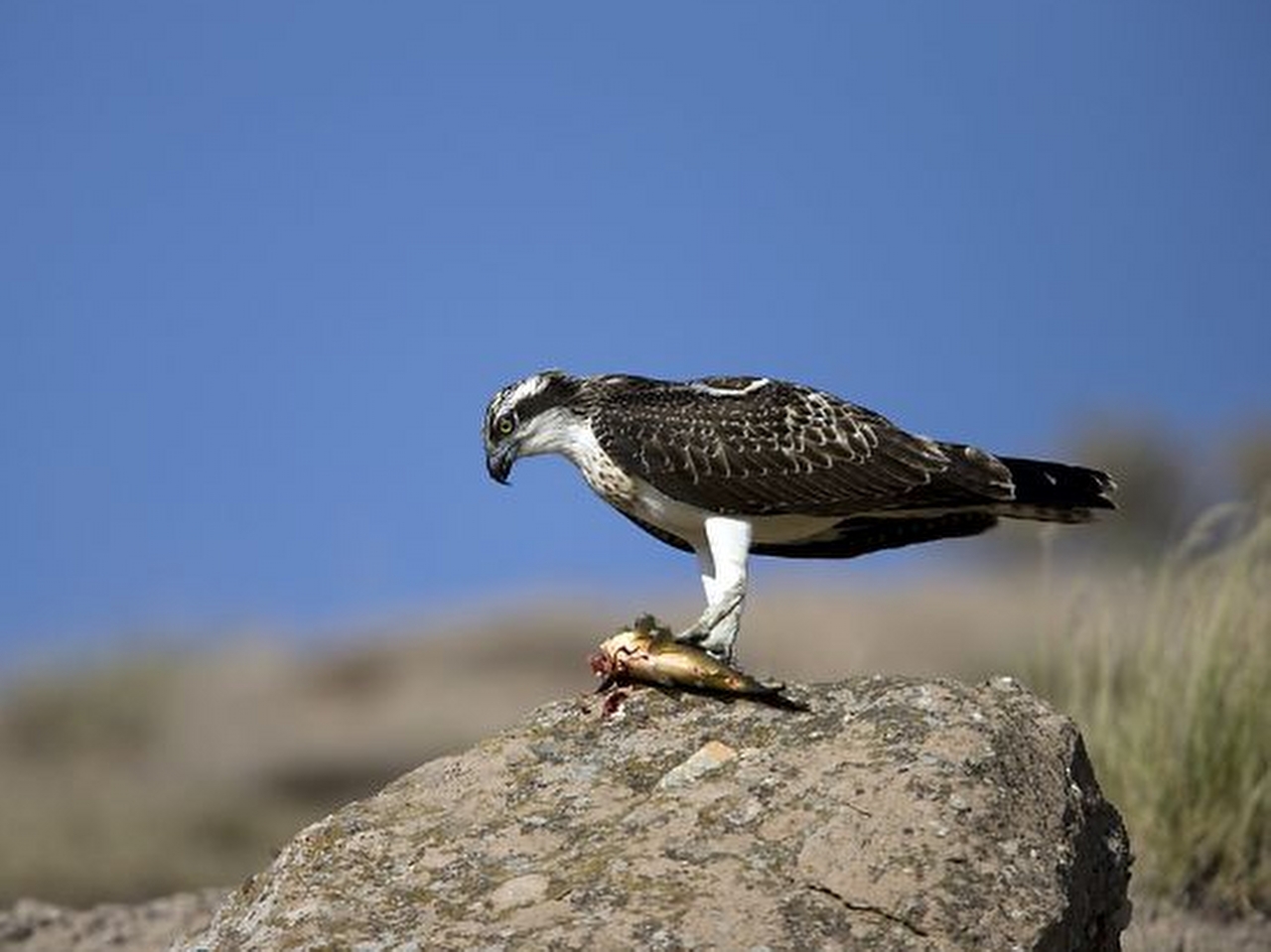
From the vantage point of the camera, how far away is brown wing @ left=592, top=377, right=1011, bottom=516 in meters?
8.23

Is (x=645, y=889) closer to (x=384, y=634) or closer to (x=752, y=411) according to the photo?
(x=752, y=411)

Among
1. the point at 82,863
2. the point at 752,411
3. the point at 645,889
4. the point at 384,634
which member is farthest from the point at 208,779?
the point at 645,889

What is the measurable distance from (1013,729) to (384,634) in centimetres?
2425

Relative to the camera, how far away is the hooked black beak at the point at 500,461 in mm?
8508

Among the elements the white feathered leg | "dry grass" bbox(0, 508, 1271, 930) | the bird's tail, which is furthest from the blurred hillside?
the white feathered leg

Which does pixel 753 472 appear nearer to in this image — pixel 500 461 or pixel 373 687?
pixel 500 461

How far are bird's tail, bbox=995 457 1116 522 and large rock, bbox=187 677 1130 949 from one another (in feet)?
4.75

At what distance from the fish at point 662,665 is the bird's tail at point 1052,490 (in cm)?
160

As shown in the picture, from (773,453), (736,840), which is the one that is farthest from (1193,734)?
(736,840)

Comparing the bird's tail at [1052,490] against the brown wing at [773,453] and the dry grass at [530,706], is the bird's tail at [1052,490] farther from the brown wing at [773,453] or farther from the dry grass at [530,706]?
the dry grass at [530,706]

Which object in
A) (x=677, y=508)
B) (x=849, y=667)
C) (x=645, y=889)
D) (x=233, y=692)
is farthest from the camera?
(x=233, y=692)

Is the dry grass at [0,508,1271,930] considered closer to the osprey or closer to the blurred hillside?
the blurred hillside

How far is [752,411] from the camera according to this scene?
28.2 ft

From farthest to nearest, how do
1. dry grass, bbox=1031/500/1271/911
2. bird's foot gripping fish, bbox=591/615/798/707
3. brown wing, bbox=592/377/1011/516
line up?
dry grass, bbox=1031/500/1271/911
brown wing, bbox=592/377/1011/516
bird's foot gripping fish, bbox=591/615/798/707
